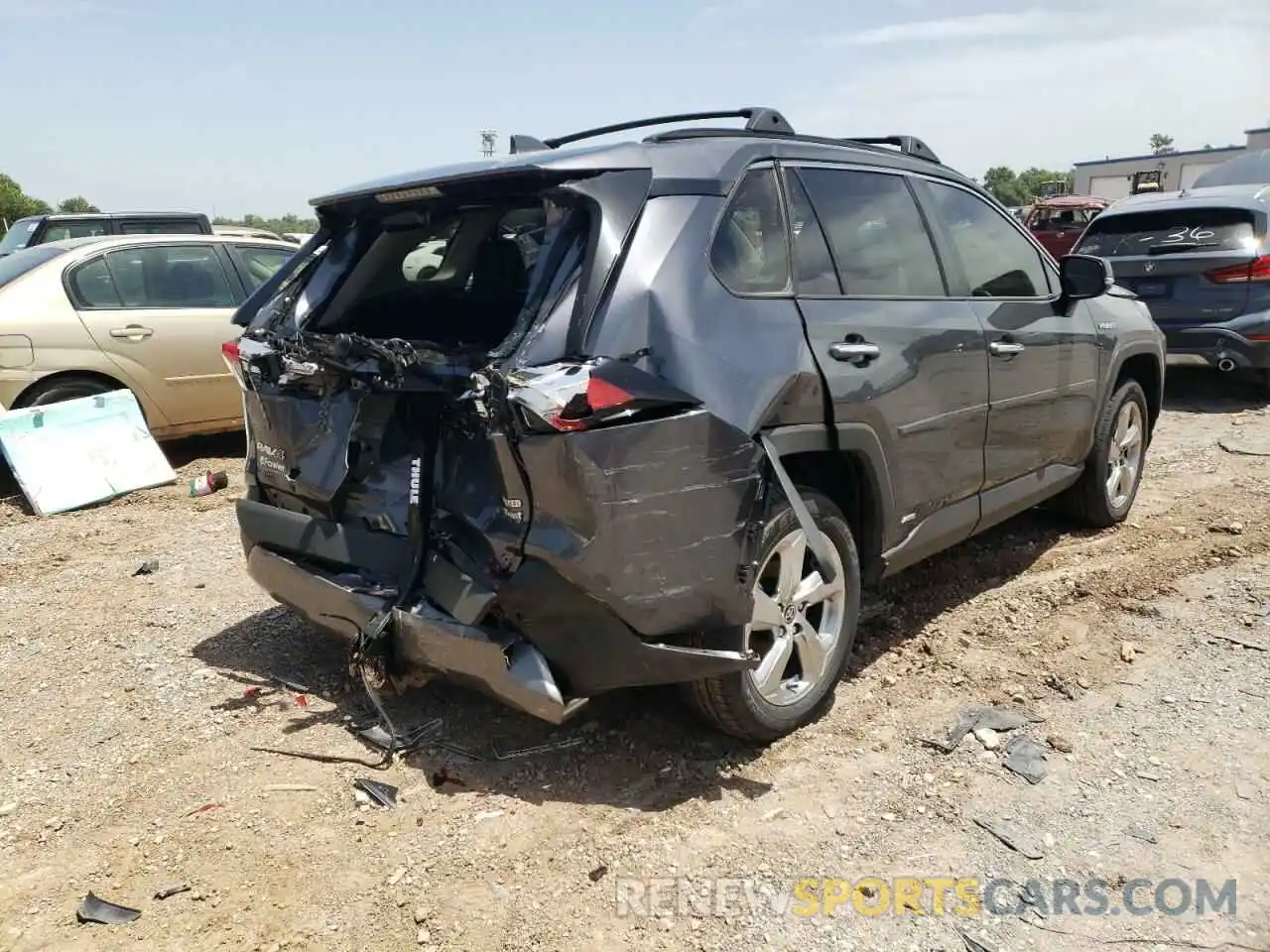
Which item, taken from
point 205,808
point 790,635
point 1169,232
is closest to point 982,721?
point 790,635

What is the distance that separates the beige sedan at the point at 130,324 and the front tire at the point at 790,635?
191 inches

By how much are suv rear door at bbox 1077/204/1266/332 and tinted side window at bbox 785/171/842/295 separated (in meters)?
6.10

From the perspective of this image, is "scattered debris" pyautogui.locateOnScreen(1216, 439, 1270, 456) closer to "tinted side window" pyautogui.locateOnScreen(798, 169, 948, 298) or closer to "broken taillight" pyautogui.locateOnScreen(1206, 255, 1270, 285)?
"broken taillight" pyautogui.locateOnScreen(1206, 255, 1270, 285)

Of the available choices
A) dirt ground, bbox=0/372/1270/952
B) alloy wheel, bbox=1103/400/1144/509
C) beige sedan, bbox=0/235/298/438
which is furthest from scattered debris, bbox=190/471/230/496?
alloy wheel, bbox=1103/400/1144/509

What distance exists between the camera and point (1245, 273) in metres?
8.20

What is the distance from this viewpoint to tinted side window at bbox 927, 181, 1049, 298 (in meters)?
4.09

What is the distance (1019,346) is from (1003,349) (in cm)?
17

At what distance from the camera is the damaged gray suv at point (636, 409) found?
2.65 meters

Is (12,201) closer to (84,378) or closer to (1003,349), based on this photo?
(84,378)

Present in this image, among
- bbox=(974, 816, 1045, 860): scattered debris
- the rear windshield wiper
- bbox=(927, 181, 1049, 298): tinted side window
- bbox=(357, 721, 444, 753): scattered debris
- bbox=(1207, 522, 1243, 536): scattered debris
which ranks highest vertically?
bbox=(927, 181, 1049, 298): tinted side window

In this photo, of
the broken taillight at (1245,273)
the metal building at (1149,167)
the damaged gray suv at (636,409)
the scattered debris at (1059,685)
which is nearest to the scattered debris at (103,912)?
the damaged gray suv at (636,409)

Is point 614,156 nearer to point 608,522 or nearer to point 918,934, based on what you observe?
point 608,522

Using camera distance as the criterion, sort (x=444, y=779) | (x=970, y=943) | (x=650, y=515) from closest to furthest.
Result: 1. (x=970, y=943)
2. (x=650, y=515)
3. (x=444, y=779)

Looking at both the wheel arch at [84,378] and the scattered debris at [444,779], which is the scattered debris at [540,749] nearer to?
the scattered debris at [444,779]
